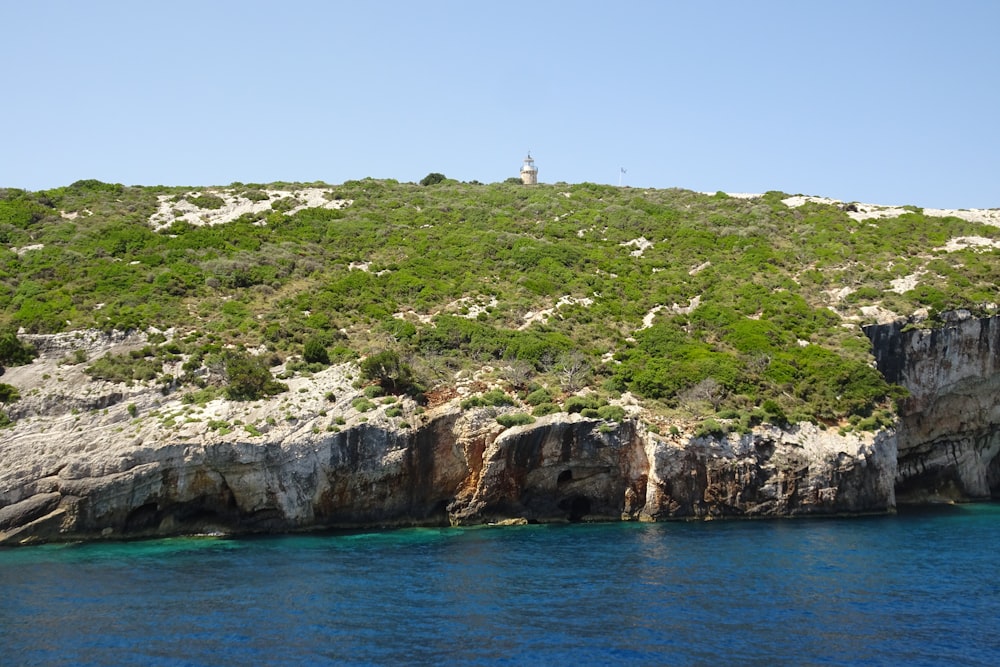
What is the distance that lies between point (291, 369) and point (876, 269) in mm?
39555

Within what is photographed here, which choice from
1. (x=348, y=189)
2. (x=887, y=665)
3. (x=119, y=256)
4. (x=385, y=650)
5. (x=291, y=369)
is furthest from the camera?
(x=348, y=189)

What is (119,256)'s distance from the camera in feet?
188

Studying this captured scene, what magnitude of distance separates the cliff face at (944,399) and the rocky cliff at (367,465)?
6.45 meters

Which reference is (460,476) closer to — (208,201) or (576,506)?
(576,506)

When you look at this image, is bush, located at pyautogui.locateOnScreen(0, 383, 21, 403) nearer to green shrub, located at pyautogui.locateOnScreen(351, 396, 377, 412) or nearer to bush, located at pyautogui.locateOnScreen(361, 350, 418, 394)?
green shrub, located at pyautogui.locateOnScreen(351, 396, 377, 412)

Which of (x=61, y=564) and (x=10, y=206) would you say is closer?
(x=61, y=564)

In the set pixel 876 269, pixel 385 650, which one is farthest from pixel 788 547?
pixel 876 269

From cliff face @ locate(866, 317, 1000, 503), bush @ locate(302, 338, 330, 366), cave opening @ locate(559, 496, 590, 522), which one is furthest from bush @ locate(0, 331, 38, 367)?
cliff face @ locate(866, 317, 1000, 503)

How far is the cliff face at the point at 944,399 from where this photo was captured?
4625 cm

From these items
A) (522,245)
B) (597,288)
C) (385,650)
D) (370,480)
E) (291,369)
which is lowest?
(385,650)

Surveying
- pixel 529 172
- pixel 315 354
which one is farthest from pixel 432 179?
pixel 315 354

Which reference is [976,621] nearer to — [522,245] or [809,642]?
[809,642]

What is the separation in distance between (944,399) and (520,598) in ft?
106

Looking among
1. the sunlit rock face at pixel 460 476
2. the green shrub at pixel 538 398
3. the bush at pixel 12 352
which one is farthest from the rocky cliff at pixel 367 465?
the green shrub at pixel 538 398
